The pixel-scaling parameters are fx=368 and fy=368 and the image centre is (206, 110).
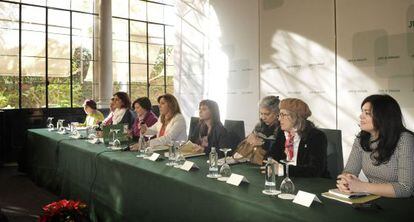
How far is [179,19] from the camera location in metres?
7.23

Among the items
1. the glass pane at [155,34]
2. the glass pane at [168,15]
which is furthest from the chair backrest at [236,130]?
the glass pane at [168,15]

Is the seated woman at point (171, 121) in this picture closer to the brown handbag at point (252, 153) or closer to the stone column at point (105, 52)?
the brown handbag at point (252, 153)

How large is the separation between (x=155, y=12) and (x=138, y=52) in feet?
3.61

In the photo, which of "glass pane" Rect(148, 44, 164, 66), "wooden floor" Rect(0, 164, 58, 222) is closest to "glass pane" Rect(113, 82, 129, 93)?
"glass pane" Rect(148, 44, 164, 66)

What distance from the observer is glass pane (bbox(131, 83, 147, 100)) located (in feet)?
27.4

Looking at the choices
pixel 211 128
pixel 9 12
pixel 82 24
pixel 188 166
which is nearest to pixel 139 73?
pixel 82 24

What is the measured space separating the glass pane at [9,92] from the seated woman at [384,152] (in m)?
6.44

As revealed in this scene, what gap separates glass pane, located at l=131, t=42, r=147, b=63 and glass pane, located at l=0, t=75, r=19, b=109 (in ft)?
8.22

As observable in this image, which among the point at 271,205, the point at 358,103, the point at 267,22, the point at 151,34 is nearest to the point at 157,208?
the point at 271,205

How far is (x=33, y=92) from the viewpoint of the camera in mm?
6859

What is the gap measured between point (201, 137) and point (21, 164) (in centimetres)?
331

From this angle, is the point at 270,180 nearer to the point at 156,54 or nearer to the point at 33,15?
the point at 33,15

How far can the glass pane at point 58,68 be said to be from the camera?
714 cm

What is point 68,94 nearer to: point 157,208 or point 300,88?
point 300,88
